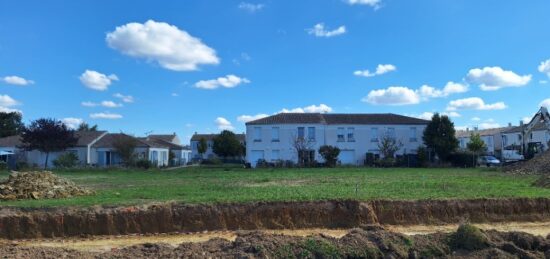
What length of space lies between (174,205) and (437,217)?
7851mm

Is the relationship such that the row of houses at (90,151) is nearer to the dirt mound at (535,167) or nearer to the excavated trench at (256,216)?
the dirt mound at (535,167)

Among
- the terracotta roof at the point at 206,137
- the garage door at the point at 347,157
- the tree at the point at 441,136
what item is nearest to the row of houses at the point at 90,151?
the garage door at the point at 347,157

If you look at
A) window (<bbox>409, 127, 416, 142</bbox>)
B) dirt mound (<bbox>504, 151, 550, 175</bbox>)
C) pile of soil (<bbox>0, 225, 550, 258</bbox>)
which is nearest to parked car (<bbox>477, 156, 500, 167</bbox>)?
window (<bbox>409, 127, 416, 142</bbox>)

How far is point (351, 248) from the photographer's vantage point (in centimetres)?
988

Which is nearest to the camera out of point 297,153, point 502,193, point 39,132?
point 502,193

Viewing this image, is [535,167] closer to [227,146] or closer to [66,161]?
[66,161]

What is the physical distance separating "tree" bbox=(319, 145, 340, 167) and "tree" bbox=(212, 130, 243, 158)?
2641 centimetres

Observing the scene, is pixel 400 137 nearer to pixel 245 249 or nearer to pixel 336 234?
pixel 336 234

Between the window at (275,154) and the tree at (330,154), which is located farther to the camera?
the window at (275,154)

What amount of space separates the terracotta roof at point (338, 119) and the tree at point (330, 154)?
5385mm

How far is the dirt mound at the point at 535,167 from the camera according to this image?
3244 cm

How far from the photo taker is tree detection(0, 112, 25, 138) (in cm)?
8157

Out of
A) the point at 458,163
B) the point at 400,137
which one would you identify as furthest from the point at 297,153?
the point at 458,163

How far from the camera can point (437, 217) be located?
15.9 meters
